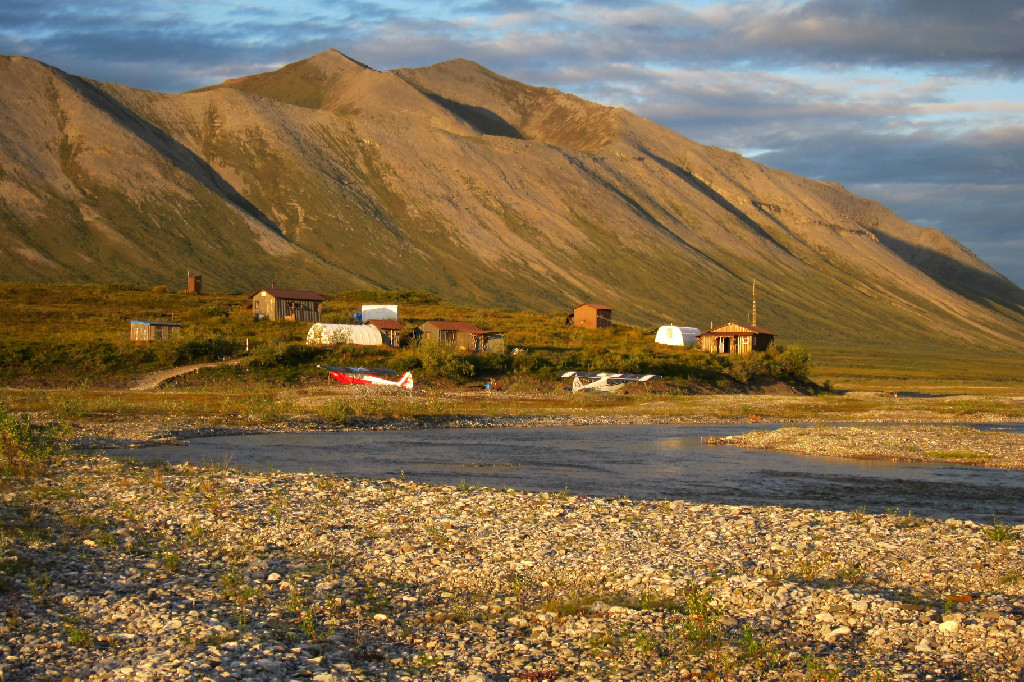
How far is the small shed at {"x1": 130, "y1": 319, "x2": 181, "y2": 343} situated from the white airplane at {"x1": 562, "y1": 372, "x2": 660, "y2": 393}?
103 feet

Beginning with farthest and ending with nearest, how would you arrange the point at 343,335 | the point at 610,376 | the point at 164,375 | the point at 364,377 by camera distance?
the point at 343,335 → the point at 610,376 → the point at 364,377 → the point at 164,375

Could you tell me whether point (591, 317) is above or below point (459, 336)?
above

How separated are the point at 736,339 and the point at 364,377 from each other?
4314cm

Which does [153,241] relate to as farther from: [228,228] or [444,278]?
[444,278]

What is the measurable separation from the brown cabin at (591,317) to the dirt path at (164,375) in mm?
51479

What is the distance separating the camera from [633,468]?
32.1 meters

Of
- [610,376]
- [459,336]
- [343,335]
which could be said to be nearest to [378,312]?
[459,336]

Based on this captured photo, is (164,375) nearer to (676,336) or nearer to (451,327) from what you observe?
(451,327)

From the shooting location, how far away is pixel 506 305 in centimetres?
18275

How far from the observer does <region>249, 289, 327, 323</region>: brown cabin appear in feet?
311

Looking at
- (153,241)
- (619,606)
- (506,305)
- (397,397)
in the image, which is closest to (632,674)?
(619,606)

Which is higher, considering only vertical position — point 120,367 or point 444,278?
point 444,278

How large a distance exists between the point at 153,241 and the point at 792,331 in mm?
133339

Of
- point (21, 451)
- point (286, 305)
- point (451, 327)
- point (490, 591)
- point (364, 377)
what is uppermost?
point (286, 305)
